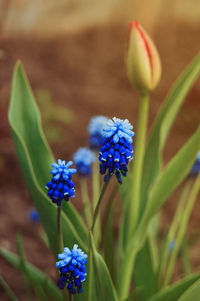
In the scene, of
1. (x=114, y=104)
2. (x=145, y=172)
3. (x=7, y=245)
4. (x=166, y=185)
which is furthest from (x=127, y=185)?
(x=114, y=104)

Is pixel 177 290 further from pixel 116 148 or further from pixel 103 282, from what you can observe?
pixel 116 148

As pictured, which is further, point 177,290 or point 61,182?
point 177,290

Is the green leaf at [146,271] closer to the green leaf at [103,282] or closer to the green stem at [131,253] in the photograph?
the green stem at [131,253]

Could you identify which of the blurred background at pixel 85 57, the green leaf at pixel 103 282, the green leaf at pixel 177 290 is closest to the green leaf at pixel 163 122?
the green leaf at pixel 177 290

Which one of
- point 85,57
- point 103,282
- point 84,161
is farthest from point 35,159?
point 85,57

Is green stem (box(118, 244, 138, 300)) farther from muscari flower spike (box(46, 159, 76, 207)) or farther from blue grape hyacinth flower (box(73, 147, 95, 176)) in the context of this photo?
muscari flower spike (box(46, 159, 76, 207))

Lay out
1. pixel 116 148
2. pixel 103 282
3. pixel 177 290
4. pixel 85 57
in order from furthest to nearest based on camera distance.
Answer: pixel 85 57, pixel 177 290, pixel 103 282, pixel 116 148

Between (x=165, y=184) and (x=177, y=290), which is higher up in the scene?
(x=165, y=184)

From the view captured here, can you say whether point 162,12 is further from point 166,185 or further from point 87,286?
point 87,286
